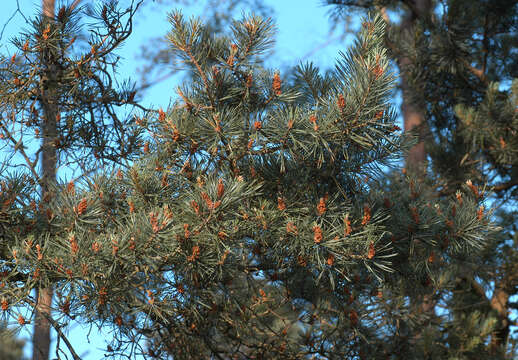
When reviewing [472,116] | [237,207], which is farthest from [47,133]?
[472,116]

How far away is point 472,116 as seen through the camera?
355cm

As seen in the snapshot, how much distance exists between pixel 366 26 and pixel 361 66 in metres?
0.22

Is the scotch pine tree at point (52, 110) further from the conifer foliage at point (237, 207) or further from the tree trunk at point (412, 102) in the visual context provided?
the tree trunk at point (412, 102)

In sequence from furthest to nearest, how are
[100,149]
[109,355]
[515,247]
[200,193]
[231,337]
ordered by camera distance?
[515,247], [100,149], [231,337], [109,355], [200,193]

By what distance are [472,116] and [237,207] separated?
2.31 m

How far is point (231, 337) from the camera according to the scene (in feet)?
6.99

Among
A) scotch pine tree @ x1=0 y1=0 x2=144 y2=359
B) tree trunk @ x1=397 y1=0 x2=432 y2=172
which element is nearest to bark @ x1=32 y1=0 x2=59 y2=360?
scotch pine tree @ x1=0 y1=0 x2=144 y2=359

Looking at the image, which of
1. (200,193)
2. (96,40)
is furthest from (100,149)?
(200,193)

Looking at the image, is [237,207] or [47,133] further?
Result: [47,133]

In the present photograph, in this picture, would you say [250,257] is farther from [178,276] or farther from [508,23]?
[508,23]

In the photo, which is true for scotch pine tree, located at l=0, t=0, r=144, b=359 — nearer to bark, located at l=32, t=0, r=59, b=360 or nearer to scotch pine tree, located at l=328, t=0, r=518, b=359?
bark, located at l=32, t=0, r=59, b=360

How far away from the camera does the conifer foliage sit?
1577 millimetres

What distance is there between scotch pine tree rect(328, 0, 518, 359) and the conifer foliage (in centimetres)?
165

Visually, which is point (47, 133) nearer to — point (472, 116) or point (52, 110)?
point (52, 110)
